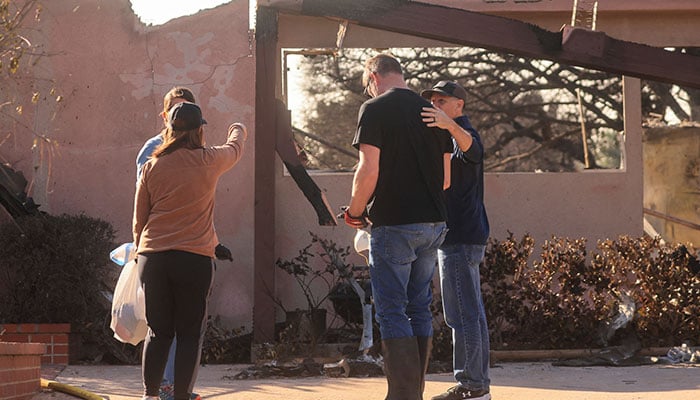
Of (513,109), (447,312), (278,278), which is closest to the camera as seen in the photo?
(447,312)

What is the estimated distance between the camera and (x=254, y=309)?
1016 cm

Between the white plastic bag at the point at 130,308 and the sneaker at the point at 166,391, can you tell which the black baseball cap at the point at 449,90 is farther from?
the sneaker at the point at 166,391

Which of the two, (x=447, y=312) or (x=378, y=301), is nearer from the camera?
(x=378, y=301)

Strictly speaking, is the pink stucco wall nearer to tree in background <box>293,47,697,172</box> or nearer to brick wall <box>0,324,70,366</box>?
brick wall <box>0,324,70,366</box>

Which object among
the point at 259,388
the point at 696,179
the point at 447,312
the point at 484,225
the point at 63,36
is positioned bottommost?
the point at 259,388

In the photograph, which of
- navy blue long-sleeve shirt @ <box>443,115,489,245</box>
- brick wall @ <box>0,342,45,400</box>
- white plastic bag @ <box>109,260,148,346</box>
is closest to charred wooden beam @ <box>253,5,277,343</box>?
brick wall @ <box>0,342,45,400</box>

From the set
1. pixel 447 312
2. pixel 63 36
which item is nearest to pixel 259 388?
pixel 447 312

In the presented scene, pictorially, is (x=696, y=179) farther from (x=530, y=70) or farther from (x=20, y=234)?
(x=20, y=234)

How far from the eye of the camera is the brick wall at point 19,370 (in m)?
6.12

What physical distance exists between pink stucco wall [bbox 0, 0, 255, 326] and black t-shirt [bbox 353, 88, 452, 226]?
5.56 meters

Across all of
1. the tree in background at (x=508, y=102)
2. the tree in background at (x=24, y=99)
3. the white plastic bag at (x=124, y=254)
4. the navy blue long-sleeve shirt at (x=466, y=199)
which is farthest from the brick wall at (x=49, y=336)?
the tree in background at (x=508, y=102)

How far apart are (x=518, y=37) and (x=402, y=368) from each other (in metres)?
4.52

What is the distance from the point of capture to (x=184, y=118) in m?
5.61

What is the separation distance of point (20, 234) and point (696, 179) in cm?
942
